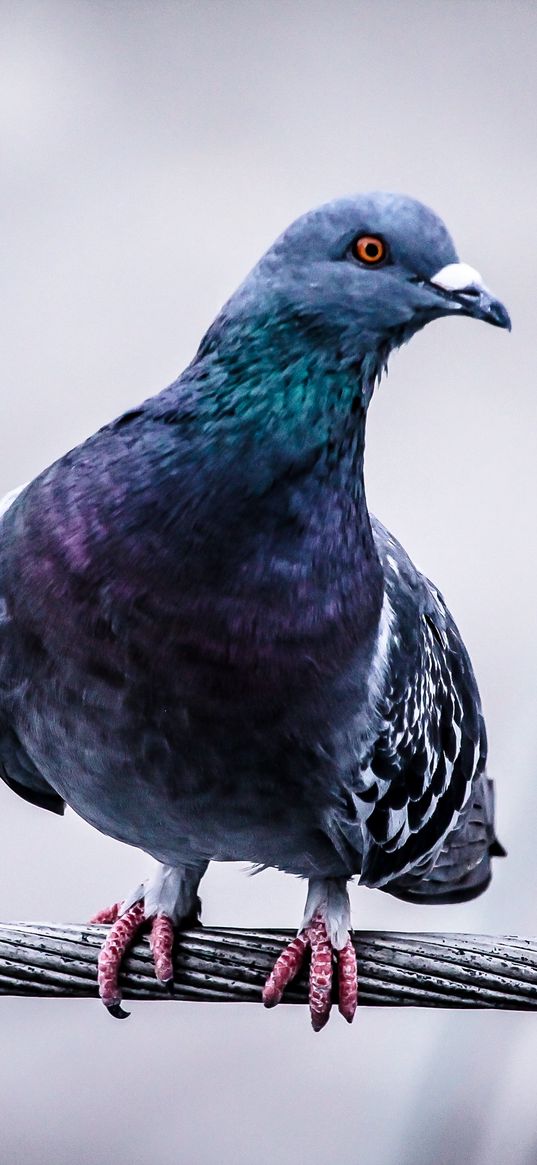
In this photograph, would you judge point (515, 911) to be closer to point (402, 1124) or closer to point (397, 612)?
point (402, 1124)

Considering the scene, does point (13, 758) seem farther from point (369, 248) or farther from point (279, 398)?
point (369, 248)

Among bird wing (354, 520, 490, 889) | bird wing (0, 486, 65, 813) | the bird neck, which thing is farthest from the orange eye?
bird wing (0, 486, 65, 813)

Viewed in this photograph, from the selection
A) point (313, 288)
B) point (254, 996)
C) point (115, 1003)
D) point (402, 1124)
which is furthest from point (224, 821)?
point (402, 1124)

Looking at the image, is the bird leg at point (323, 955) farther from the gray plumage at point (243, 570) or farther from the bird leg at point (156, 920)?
the gray plumage at point (243, 570)

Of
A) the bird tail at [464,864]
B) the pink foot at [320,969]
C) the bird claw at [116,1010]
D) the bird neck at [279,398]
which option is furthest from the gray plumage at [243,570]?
the bird tail at [464,864]

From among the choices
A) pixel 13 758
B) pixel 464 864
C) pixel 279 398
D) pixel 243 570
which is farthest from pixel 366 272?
pixel 464 864
